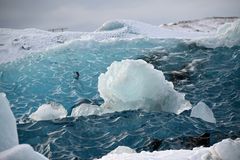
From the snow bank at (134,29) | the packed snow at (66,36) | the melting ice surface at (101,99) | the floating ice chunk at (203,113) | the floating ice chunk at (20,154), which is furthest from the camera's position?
the snow bank at (134,29)

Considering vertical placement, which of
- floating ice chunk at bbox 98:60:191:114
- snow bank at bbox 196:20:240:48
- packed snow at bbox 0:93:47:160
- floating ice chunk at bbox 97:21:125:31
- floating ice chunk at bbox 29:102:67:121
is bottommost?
floating ice chunk at bbox 29:102:67:121

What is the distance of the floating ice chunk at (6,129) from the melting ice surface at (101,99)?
3.19 meters

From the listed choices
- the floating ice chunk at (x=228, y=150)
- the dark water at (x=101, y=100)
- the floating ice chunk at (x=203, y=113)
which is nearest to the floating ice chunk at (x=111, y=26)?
the dark water at (x=101, y=100)

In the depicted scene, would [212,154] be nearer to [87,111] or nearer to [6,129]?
[6,129]

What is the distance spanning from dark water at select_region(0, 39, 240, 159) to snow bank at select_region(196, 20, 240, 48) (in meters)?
0.50

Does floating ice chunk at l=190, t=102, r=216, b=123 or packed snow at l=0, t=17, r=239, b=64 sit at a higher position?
packed snow at l=0, t=17, r=239, b=64

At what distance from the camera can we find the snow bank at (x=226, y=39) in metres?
17.8

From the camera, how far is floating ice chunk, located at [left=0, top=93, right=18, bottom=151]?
4.07 meters

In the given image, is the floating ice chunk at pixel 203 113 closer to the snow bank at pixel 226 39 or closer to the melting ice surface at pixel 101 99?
the melting ice surface at pixel 101 99

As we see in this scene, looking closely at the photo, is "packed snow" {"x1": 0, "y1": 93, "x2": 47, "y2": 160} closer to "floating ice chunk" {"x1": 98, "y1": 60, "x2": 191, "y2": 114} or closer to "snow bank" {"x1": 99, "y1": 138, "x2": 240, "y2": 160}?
"snow bank" {"x1": 99, "y1": 138, "x2": 240, "y2": 160}

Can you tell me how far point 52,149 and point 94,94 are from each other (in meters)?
6.11

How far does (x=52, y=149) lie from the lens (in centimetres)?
786

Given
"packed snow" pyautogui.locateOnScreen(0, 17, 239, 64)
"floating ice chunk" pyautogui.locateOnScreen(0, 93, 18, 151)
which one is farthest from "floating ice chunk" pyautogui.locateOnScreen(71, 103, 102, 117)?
"packed snow" pyautogui.locateOnScreen(0, 17, 239, 64)

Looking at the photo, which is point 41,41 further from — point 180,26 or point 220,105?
point 180,26
